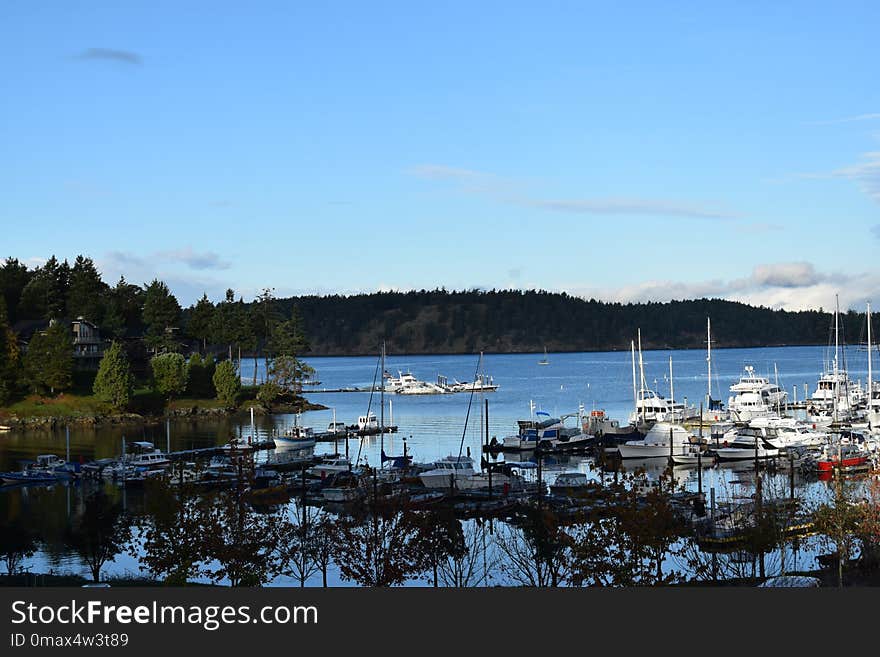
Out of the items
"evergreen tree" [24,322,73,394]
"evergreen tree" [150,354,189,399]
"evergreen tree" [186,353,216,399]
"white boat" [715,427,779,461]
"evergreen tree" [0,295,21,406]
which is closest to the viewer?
"white boat" [715,427,779,461]

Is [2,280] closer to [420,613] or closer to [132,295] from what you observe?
[132,295]

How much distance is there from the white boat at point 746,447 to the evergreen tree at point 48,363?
67.7 metres

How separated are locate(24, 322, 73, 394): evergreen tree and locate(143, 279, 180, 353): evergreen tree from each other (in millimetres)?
26991

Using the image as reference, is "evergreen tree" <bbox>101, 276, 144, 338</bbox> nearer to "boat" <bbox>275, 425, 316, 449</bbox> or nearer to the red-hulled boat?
"boat" <bbox>275, 425, 316, 449</bbox>

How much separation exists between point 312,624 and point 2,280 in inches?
5457

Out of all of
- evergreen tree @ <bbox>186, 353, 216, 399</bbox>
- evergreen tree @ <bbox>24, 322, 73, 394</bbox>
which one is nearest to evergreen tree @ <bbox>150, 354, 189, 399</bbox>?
evergreen tree @ <bbox>186, 353, 216, 399</bbox>

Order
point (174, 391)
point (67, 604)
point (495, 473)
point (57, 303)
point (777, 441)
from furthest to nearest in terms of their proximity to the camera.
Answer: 1. point (57, 303)
2. point (174, 391)
3. point (777, 441)
4. point (495, 473)
5. point (67, 604)

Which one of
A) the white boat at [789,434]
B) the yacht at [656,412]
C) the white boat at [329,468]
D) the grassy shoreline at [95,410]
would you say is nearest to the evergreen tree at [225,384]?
the grassy shoreline at [95,410]

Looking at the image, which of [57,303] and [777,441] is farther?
[57,303]

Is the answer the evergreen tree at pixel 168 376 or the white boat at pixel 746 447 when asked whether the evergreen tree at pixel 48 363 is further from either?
the white boat at pixel 746 447

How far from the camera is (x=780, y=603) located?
18234 millimetres

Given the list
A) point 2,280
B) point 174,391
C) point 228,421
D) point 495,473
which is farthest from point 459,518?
point 2,280

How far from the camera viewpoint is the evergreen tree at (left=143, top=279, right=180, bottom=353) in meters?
137

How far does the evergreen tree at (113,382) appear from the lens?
106 metres
